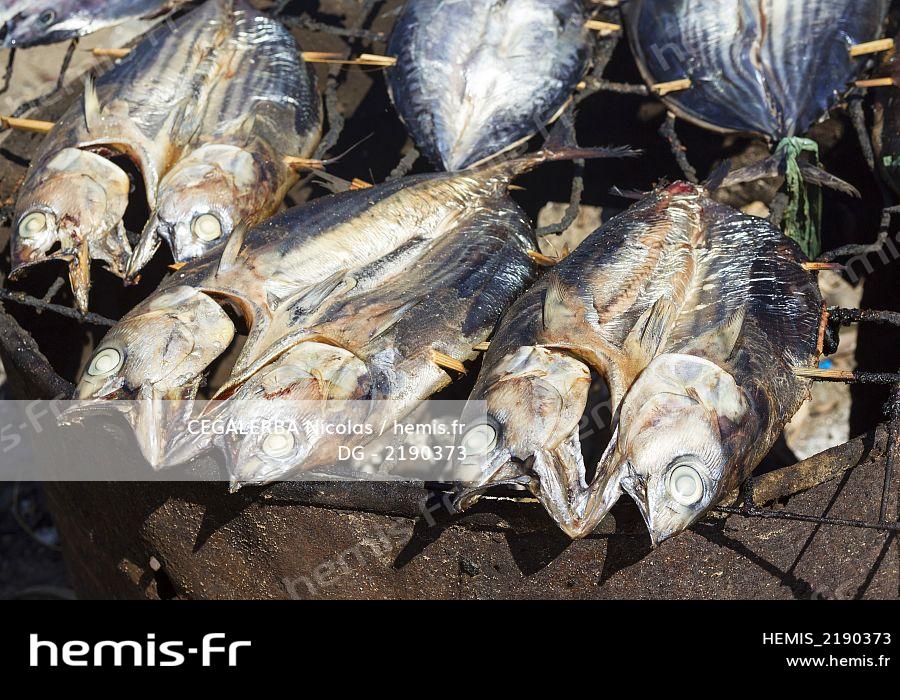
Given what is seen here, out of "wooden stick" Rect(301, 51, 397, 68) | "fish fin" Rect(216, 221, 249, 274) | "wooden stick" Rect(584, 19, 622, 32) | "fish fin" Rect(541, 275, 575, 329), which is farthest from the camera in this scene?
"wooden stick" Rect(584, 19, 622, 32)

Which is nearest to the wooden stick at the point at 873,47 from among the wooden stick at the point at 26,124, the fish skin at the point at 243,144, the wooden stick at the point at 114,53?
the fish skin at the point at 243,144

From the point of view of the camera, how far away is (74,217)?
283 cm

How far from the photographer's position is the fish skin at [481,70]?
3.28 m

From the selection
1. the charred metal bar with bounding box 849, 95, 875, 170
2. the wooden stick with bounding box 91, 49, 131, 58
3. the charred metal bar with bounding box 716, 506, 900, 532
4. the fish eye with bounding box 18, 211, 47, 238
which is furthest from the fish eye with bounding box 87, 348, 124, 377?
the charred metal bar with bounding box 849, 95, 875, 170

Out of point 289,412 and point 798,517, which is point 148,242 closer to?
point 289,412

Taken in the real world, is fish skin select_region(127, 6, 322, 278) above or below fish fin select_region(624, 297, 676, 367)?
above

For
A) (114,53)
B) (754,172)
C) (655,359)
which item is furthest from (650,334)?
(114,53)

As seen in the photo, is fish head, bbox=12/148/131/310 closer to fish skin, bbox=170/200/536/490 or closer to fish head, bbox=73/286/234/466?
fish head, bbox=73/286/234/466

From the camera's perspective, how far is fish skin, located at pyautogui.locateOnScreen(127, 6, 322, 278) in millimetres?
2824

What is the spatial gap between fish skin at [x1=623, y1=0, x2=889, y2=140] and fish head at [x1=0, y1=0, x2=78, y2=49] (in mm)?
2429

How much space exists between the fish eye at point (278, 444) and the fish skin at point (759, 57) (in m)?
2.07

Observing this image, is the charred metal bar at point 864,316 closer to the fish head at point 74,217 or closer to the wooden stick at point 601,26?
the wooden stick at point 601,26

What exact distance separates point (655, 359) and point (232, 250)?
4.10 feet
